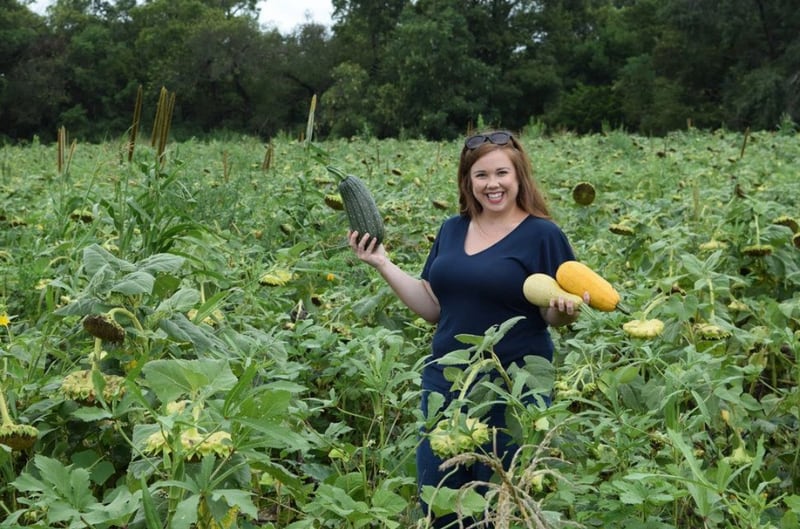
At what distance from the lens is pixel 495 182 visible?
242 centimetres

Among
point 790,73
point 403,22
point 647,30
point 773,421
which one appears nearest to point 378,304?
point 773,421

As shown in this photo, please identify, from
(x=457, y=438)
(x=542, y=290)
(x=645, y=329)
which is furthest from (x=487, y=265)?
(x=457, y=438)

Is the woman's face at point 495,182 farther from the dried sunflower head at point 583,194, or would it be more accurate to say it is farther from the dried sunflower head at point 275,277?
the dried sunflower head at point 583,194

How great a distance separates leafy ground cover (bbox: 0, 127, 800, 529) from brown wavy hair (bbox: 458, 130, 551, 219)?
36cm

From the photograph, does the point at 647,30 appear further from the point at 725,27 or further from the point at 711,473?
the point at 711,473

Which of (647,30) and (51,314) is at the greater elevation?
(647,30)

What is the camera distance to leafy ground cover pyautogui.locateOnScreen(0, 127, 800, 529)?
1393 millimetres

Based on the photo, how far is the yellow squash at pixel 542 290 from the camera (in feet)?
6.98

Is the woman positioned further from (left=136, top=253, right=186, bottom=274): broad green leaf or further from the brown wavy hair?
(left=136, top=253, right=186, bottom=274): broad green leaf

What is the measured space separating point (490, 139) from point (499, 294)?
0.48 metres

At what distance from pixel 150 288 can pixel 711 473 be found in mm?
1204

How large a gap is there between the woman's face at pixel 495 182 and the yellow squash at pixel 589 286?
0.35 metres

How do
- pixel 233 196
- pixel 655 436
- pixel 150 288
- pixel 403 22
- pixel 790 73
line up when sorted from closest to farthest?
pixel 150 288
pixel 655 436
pixel 233 196
pixel 790 73
pixel 403 22

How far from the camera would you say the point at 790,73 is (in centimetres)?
2630
